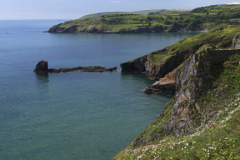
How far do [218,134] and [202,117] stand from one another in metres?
7.28

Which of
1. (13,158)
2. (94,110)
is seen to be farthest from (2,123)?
(94,110)

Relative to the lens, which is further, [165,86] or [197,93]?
[165,86]

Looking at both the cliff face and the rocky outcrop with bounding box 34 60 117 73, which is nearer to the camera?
the cliff face

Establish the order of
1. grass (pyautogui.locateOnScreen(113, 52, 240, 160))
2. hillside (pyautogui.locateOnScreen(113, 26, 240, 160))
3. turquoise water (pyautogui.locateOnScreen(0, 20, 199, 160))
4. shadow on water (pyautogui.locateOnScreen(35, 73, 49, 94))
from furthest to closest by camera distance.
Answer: shadow on water (pyautogui.locateOnScreen(35, 73, 49, 94)), turquoise water (pyautogui.locateOnScreen(0, 20, 199, 160)), hillside (pyautogui.locateOnScreen(113, 26, 240, 160)), grass (pyautogui.locateOnScreen(113, 52, 240, 160))

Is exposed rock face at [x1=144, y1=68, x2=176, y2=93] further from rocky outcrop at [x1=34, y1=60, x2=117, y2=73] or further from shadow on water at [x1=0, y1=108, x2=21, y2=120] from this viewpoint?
shadow on water at [x1=0, y1=108, x2=21, y2=120]

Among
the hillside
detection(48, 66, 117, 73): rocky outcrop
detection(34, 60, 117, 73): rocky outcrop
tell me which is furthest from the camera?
detection(48, 66, 117, 73): rocky outcrop

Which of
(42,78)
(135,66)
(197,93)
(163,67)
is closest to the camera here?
(197,93)

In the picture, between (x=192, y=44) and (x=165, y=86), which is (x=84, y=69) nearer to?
(x=165, y=86)

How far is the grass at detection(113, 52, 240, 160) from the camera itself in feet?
62.1

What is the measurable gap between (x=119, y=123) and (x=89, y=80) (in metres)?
39.8

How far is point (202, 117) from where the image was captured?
92.1 ft

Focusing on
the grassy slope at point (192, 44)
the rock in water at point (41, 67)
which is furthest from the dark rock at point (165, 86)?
the rock in water at point (41, 67)

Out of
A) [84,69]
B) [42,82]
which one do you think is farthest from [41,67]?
[84,69]

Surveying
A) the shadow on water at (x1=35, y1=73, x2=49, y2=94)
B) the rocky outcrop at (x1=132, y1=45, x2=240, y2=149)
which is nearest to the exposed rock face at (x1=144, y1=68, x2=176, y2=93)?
the shadow on water at (x1=35, y1=73, x2=49, y2=94)
